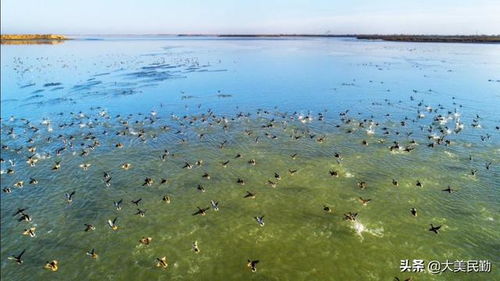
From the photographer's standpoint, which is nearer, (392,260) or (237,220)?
(392,260)

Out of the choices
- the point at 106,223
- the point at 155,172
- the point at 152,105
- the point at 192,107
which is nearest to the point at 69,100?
the point at 152,105

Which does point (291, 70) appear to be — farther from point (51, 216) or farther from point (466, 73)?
point (51, 216)

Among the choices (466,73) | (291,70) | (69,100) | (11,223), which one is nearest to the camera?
(11,223)

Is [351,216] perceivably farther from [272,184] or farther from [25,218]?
[25,218]

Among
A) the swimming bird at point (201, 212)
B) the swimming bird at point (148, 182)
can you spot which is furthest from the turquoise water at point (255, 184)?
the swimming bird at point (148, 182)

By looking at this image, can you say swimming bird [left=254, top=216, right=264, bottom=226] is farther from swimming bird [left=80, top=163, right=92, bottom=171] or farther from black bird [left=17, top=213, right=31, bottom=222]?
swimming bird [left=80, top=163, right=92, bottom=171]

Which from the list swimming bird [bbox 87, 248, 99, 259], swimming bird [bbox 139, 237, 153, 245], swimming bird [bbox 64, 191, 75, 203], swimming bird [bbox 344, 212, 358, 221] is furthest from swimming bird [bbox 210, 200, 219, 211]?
swimming bird [bbox 64, 191, 75, 203]

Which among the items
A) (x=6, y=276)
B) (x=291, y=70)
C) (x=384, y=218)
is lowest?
(x=6, y=276)

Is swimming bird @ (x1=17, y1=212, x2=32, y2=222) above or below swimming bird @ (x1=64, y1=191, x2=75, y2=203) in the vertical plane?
below
